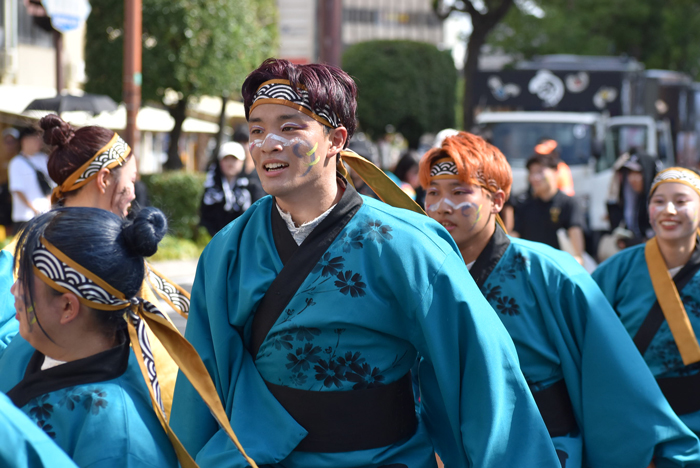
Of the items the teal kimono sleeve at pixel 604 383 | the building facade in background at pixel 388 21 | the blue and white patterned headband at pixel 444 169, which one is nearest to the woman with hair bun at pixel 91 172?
the blue and white patterned headband at pixel 444 169

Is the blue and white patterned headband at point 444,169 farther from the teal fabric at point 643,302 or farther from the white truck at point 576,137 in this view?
the white truck at point 576,137

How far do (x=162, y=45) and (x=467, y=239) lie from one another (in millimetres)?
11190

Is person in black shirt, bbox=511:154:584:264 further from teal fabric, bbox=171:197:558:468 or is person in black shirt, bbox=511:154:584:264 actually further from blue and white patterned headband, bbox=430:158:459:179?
teal fabric, bbox=171:197:558:468

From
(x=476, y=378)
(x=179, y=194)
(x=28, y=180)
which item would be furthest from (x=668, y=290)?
(x=179, y=194)

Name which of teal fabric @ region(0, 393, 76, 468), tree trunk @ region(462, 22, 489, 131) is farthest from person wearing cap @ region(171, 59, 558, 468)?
tree trunk @ region(462, 22, 489, 131)

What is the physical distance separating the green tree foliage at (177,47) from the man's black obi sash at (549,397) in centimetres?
1098

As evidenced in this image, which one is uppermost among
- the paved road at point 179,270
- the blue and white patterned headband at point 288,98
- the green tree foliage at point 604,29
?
the green tree foliage at point 604,29

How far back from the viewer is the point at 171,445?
2133 millimetres

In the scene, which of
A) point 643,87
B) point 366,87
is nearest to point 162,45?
point 643,87

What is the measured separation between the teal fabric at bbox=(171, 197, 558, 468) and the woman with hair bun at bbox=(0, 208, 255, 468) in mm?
306

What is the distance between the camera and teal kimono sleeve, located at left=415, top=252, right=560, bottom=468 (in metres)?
2.39

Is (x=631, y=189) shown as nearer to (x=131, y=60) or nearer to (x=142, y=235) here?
(x=131, y=60)

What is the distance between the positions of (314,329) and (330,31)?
7848 mm

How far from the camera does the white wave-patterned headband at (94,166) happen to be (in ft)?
10.8
